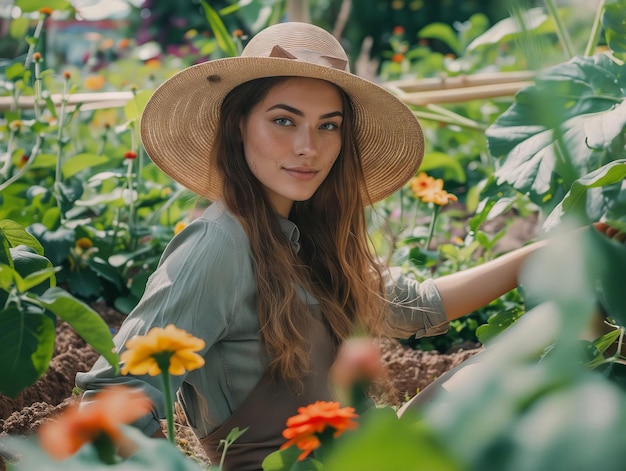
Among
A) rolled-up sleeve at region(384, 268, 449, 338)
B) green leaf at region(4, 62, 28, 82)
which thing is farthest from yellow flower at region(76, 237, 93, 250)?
rolled-up sleeve at region(384, 268, 449, 338)

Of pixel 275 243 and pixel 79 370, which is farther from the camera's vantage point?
pixel 79 370

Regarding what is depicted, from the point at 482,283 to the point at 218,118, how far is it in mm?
600

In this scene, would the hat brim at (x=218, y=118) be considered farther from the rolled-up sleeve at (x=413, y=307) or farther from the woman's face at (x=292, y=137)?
the rolled-up sleeve at (x=413, y=307)

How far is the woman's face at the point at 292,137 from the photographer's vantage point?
5.04 ft

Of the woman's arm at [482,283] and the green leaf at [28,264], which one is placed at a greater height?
the green leaf at [28,264]

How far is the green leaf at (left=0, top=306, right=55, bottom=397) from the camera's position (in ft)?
3.16

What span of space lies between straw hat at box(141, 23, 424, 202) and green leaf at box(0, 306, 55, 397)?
679 mm

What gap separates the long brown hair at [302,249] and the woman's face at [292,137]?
34mm

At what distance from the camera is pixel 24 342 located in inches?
38.0

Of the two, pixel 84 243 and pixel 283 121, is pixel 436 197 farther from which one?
pixel 84 243

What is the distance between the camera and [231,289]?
1402 millimetres

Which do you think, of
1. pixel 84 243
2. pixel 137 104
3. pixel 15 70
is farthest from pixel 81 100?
pixel 84 243

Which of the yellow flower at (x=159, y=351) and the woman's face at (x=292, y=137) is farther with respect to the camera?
the woman's face at (x=292, y=137)

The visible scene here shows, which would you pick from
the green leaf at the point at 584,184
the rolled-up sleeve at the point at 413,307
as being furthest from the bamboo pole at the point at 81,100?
the green leaf at the point at 584,184
